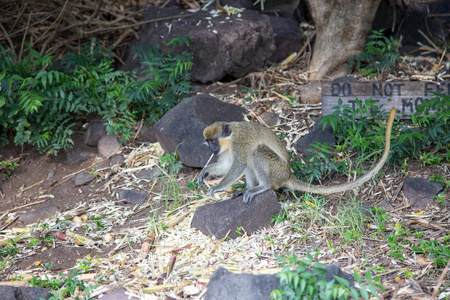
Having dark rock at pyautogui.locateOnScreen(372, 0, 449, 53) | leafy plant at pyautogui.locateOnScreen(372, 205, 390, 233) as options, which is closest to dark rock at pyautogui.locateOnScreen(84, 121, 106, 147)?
leafy plant at pyautogui.locateOnScreen(372, 205, 390, 233)

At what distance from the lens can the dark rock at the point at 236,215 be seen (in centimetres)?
483

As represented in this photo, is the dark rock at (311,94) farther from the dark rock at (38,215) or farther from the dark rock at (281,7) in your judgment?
the dark rock at (38,215)

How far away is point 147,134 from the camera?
7.07 meters

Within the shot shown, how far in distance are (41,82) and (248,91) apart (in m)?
3.24

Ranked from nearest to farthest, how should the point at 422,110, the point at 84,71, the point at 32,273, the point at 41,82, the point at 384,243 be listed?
the point at 384,243
the point at 32,273
the point at 422,110
the point at 41,82
the point at 84,71

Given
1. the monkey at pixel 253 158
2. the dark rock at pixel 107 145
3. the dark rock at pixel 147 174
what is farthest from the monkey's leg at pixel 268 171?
the dark rock at pixel 107 145

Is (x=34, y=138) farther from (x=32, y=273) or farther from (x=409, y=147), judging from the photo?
(x=409, y=147)

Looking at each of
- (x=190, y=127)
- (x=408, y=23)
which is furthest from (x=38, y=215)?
(x=408, y=23)

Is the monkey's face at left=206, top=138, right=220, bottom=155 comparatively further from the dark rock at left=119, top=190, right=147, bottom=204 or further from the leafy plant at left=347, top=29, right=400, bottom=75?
the leafy plant at left=347, top=29, right=400, bottom=75

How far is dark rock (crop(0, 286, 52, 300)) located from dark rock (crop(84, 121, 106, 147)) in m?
3.51

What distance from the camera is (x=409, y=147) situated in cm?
547

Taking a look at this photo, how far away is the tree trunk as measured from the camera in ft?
24.2

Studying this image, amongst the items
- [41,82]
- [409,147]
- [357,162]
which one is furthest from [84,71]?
[409,147]

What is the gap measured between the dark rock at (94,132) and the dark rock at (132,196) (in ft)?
4.80
